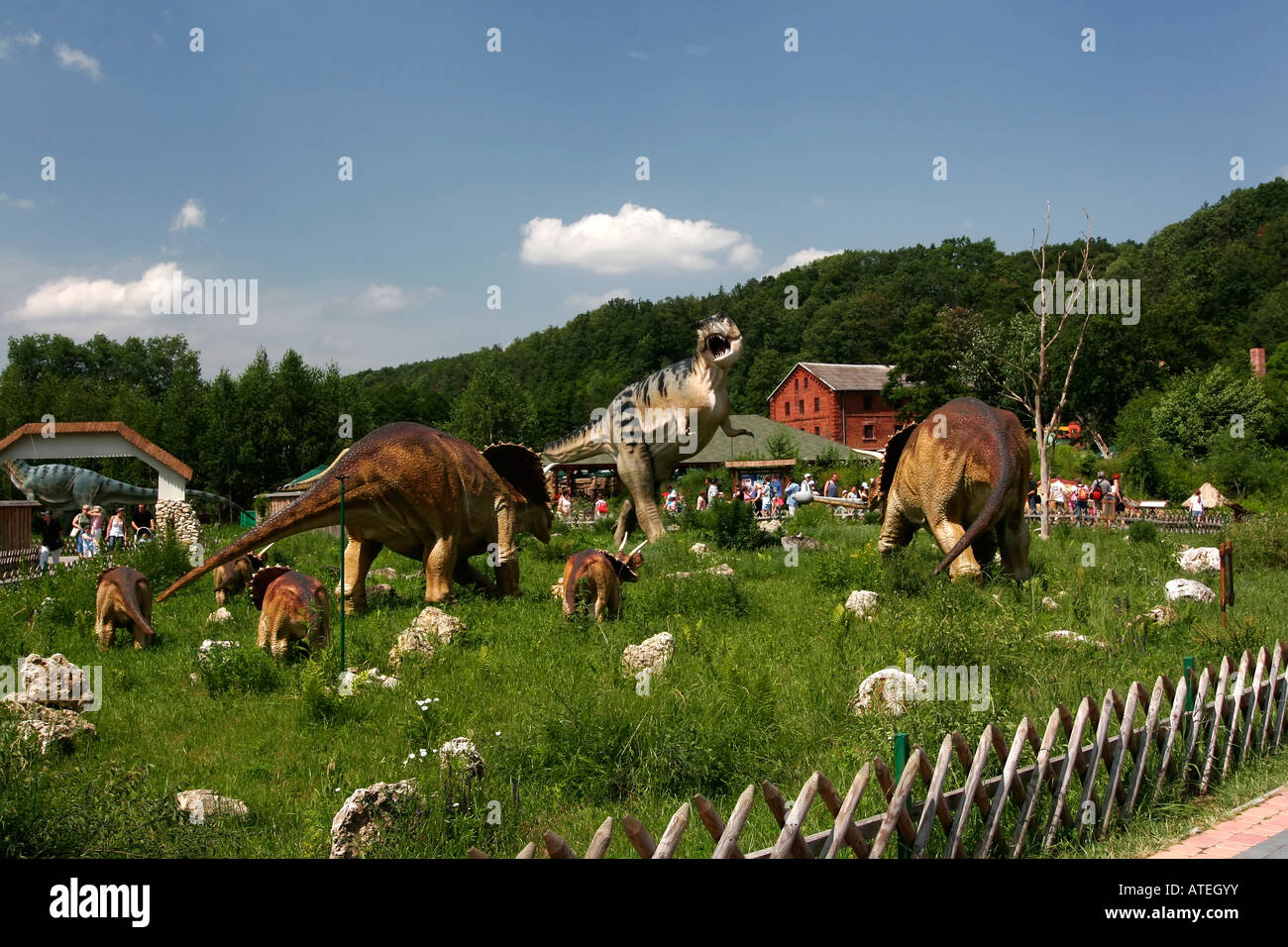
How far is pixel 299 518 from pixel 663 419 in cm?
820

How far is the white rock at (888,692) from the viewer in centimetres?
629

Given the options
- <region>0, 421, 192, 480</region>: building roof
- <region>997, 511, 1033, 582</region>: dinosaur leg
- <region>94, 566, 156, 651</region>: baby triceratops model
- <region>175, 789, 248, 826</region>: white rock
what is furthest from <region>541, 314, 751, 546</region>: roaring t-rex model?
<region>175, 789, 248, 826</region>: white rock

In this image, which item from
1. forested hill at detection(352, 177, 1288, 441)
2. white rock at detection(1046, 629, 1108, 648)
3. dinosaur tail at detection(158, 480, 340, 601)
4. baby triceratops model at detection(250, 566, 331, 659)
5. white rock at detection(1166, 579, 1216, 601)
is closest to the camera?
baby triceratops model at detection(250, 566, 331, 659)

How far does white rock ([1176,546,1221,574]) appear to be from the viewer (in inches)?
556

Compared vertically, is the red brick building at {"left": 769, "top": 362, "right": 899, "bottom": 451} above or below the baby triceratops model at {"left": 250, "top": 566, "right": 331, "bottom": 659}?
above

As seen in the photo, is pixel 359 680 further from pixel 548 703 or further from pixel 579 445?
pixel 579 445

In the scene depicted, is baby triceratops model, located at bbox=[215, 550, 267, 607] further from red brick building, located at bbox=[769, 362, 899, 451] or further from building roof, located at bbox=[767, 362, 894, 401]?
building roof, located at bbox=[767, 362, 894, 401]

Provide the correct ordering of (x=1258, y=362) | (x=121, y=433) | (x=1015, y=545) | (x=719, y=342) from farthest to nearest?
1. (x=1258, y=362)
2. (x=121, y=433)
3. (x=719, y=342)
4. (x=1015, y=545)

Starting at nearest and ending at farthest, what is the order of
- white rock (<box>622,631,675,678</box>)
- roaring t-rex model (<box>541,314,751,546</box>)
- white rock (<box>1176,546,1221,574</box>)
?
1. white rock (<box>622,631,675,678</box>)
2. white rock (<box>1176,546,1221,574</box>)
3. roaring t-rex model (<box>541,314,751,546</box>)

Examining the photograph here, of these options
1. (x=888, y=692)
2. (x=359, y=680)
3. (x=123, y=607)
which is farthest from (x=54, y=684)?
(x=888, y=692)

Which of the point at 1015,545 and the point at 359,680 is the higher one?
the point at 1015,545

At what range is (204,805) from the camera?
194 inches

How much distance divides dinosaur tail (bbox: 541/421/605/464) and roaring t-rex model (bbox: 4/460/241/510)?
1236 cm
